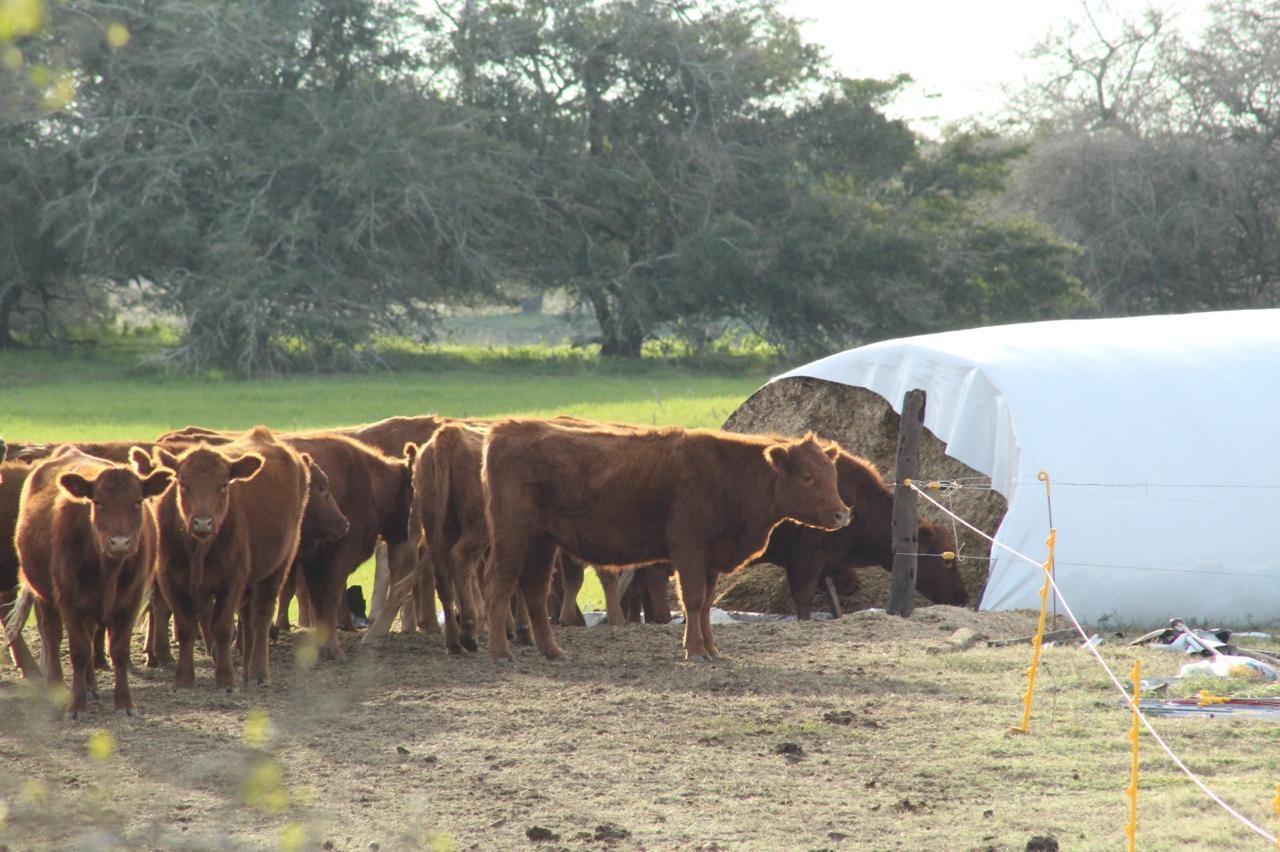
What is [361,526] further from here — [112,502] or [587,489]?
[112,502]

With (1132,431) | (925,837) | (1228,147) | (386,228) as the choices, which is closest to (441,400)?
(386,228)

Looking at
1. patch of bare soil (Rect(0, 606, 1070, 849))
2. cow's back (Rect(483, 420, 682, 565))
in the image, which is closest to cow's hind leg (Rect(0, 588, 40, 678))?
patch of bare soil (Rect(0, 606, 1070, 849))

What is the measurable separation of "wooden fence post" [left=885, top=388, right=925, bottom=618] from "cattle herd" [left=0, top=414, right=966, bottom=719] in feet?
1.80

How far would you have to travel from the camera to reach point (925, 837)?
6.22 metres

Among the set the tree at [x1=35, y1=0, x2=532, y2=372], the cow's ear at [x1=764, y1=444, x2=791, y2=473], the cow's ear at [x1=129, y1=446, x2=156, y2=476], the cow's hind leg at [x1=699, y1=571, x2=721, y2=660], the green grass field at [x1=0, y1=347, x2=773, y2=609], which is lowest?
the cow's hind leg at [x1=699, y1=571, x2=721, y2=660]

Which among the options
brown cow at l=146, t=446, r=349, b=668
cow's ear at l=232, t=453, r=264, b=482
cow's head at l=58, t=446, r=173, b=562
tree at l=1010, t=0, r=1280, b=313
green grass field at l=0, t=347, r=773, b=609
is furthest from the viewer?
tree at l=1010, t=0, r=1280, b=313

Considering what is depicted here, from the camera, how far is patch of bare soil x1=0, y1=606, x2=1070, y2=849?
631cm

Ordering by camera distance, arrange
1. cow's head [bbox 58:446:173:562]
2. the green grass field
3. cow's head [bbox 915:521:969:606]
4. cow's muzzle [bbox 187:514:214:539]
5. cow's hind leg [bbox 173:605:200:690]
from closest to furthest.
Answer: cow's head [bbox 58:446:173:562] → cow's muzzle [bbox 187:514:214:539] → cow's hind leg [bbox 173:605:200:690] → cow's head [bbox 915:521:969:606] → the green grass field

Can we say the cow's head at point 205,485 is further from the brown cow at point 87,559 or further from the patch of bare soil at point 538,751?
the patch of bare soil at point 538,751

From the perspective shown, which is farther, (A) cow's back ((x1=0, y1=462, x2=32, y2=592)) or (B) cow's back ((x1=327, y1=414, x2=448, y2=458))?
(B) cow's back ((x1=327, y1=414, x2=448, y2=458))

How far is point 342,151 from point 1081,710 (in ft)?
99.1

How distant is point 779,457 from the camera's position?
10.6 meters

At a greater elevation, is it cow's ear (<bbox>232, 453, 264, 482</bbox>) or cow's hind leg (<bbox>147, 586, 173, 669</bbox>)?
cow's ear (<bbox>232, 453, 264, 482</bbox>)

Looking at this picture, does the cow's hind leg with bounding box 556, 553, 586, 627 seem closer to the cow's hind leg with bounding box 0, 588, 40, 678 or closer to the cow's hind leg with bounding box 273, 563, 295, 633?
the cow's hind leg with bounding box 273, 563, 295, 633
